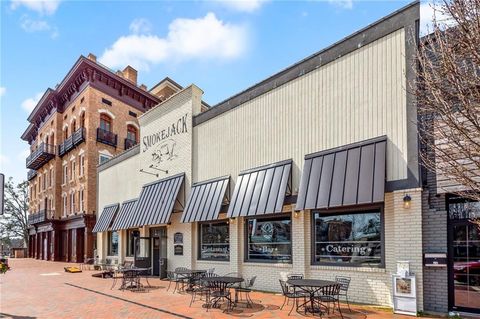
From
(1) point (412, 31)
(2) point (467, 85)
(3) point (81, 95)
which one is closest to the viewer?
(2) point (467, 85)

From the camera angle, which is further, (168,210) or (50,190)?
(50,190)

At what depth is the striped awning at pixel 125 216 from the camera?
19.4m

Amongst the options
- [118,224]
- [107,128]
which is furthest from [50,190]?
[118,224]

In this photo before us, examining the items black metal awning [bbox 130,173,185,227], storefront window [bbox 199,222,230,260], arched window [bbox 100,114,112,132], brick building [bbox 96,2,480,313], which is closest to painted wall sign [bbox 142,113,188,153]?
brick building [bbox 96,2,480,313]

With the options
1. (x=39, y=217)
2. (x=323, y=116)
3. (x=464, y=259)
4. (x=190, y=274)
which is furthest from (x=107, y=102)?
(x=464, y=259)

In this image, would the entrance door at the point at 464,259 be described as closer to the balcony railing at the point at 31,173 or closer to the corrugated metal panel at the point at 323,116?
the corrugated metal panel at the point at 323,116

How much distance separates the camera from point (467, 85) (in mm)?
5848

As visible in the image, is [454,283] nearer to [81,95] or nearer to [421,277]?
[421,277]

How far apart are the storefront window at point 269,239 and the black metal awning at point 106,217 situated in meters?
11.6

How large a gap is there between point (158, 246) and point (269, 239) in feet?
24.7

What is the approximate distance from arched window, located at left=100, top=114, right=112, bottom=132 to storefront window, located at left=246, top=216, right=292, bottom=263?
20.6 meters

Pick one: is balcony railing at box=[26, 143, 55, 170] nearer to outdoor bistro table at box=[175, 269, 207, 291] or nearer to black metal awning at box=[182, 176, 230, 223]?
black metal awning at box=[182, 176, 230, 223]

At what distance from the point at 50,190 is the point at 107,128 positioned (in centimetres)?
1007

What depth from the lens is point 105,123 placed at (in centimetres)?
3039
